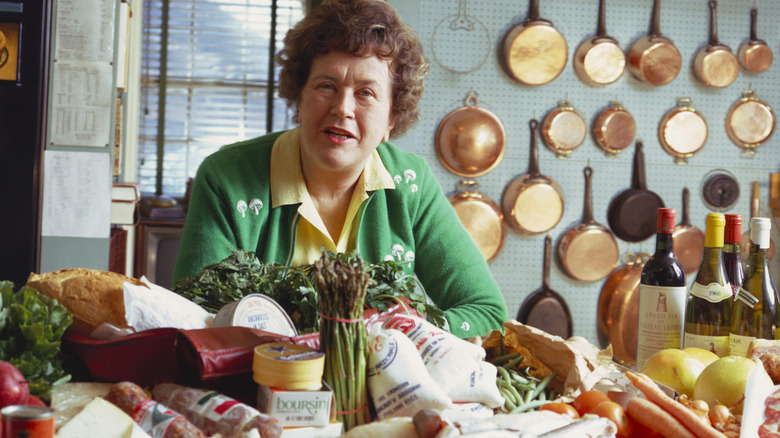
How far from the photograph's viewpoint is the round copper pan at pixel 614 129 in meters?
3.61

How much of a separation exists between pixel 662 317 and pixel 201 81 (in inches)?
161

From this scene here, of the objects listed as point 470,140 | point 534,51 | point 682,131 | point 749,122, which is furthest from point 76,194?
point 749,122

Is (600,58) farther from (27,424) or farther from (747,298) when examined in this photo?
(27,424)

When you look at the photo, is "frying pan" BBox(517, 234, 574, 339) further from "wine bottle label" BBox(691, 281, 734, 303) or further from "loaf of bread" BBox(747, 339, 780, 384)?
"loaf of bread" BBox(747, 339, 780, 384)

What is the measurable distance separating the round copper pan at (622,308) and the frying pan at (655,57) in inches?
35.3

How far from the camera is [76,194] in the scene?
3.20 m

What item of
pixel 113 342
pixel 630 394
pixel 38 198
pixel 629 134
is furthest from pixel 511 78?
pixel 113 342

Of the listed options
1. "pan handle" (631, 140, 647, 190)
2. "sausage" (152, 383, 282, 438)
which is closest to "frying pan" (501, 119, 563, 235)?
"pan handle" (631, 140, 647, 190)

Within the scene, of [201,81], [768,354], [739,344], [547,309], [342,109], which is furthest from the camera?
[201,81]

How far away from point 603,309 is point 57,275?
121 inches

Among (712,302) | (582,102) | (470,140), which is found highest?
(582,102)

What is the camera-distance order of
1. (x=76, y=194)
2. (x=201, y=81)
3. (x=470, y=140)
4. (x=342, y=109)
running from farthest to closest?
(x=201, y=81) → (x=470, y=140) → (x=76, y=194) → (x=342, y=109)

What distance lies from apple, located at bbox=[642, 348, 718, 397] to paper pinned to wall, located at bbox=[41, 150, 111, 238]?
2.61 metres

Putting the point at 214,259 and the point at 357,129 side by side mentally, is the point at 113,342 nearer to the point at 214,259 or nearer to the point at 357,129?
the point at 214,259
